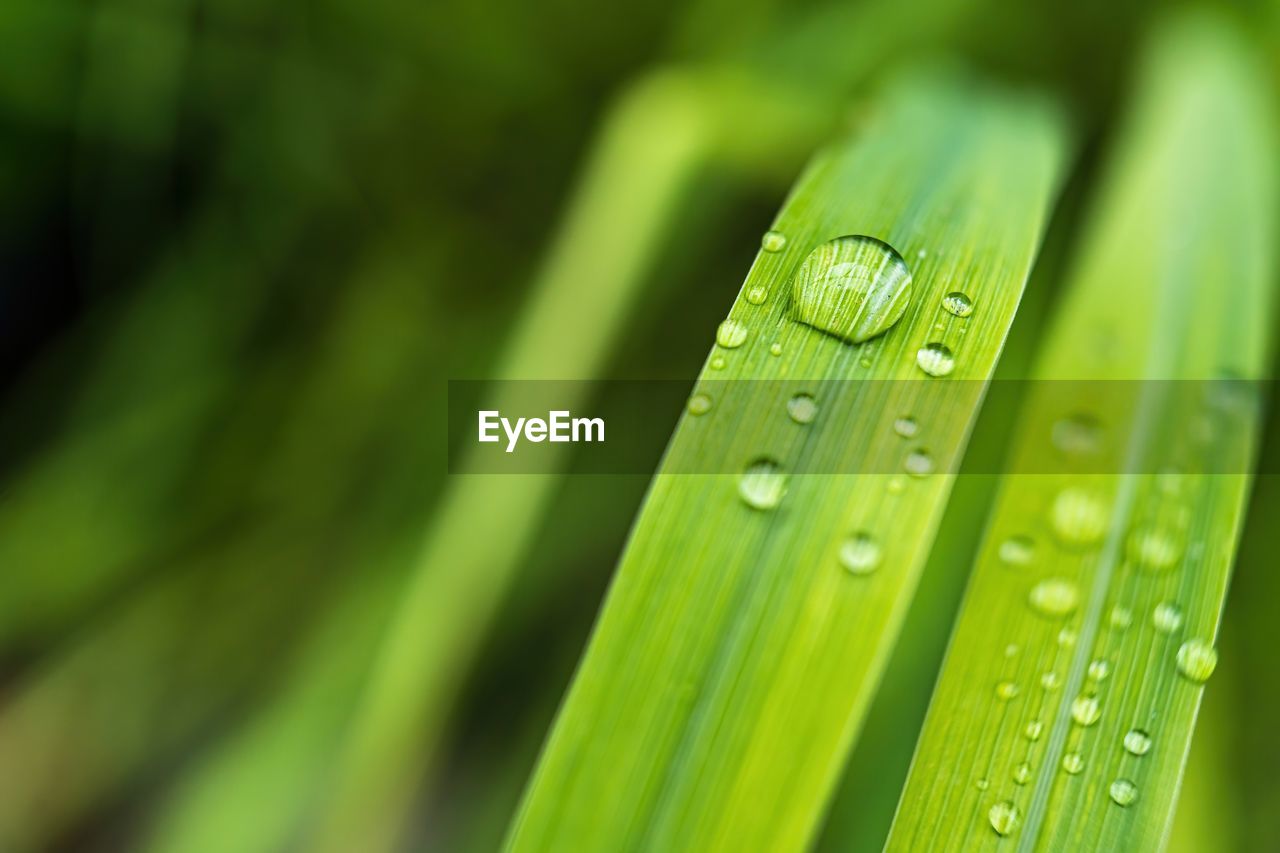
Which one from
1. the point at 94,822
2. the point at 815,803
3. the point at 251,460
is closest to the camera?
the point at 815,803

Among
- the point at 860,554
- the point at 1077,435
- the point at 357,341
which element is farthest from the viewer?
the point at 357,341

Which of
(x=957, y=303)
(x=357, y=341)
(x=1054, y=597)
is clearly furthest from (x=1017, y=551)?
(x=357, y=341)

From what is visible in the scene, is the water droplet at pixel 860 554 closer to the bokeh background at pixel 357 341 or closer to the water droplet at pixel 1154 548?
the water droplet at pixel 1154 548

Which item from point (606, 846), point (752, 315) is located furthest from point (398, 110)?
point (606, 846)

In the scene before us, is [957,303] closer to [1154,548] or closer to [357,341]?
[1154,548]

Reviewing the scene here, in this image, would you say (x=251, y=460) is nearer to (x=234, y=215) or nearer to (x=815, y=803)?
(x=234, y=215)

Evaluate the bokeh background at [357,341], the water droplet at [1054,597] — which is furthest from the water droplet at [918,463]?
the bokeh background at [357,341]
